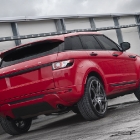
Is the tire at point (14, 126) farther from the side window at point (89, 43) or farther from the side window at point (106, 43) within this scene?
the side window at point (106, 43)

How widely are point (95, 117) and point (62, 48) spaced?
129 centimetres

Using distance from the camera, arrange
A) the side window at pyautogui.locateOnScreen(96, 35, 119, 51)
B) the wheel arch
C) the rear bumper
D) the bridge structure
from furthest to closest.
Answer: the bridge structure
the side window at pyautogui.locateOnScreen(96, 35, 119, 51)
the wheel arch
the rear bumper

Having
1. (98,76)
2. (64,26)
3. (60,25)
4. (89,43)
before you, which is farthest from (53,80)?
(64,26)

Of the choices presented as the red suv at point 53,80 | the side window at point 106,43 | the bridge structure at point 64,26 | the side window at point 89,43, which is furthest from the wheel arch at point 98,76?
the bridge structure at point 64,26

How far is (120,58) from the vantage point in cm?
809

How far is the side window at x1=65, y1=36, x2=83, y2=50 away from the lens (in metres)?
6.78

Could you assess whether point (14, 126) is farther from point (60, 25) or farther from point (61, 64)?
point (60, 25)

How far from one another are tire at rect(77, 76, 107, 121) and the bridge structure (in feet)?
26.2

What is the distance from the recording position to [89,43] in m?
7.51

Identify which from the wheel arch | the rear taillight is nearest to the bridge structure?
the wheel arch

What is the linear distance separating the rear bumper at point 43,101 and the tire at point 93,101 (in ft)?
0.67

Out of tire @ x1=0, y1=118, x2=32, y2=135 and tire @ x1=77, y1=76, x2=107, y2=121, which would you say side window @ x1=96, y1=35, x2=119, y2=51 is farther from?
tire @ x1=0, y1=118, x2=32, y2=135

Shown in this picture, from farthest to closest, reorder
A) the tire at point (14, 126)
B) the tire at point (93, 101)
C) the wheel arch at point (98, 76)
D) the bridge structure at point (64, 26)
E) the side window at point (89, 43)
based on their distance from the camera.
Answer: the bridge structure at point (64, 26)
the side window at point (89, 43)
the tire at point (14, 126)
the wheel arch at point (98, 76)
the tire at point (93, 101)

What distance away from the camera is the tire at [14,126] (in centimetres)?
720
